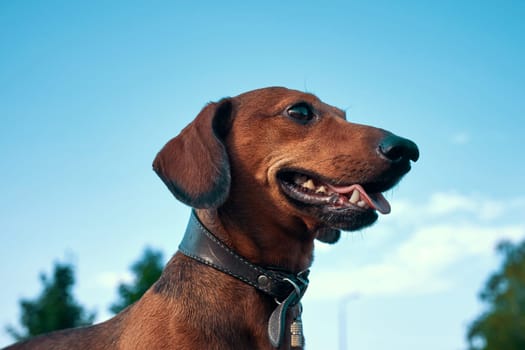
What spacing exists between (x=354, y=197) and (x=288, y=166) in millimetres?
521

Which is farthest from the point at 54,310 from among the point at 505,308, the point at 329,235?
the point at 505,308

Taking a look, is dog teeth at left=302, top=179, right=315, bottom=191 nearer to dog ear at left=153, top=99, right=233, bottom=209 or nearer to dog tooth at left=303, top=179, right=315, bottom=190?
dog tooth at left=303, top=179, right=315, bottom=190

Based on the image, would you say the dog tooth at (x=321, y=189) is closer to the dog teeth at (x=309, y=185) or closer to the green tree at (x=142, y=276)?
the dog teeth at (x=309, y=185)

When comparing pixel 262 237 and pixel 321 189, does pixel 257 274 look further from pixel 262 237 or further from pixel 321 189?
pixel 321 189

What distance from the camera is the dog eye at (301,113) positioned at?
4.96m

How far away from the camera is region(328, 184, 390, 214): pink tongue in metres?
4.59

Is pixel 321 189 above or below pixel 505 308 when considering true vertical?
below

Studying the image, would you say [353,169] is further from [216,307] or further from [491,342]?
[491,342]

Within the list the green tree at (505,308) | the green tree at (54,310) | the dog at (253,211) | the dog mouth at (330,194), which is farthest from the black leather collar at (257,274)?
the green tree at (505,308)

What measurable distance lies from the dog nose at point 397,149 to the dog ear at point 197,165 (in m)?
1.11

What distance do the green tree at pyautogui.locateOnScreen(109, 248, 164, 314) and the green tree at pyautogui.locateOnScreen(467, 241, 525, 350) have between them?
38567 millimetres

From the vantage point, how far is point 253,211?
4617mm

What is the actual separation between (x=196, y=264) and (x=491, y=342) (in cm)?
6680

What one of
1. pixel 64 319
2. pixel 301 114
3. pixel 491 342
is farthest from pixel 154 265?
pixel 491 342
